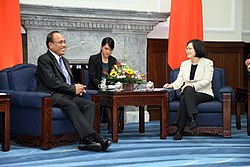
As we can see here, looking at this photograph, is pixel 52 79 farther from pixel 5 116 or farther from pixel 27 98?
pixel 5 116

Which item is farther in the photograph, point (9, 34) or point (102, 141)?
point (9, 34)

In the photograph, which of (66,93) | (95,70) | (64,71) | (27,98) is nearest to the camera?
(27,98)

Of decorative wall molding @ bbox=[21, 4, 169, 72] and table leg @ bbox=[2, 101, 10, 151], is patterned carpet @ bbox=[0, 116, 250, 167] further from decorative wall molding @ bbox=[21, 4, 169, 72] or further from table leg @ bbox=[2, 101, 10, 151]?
decorative wall molding @ bbox=[21, 4, 169, 72]

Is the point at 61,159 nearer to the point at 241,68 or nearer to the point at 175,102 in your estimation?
the point at 175,102

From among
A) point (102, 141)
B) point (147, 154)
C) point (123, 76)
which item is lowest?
point (147, 154)

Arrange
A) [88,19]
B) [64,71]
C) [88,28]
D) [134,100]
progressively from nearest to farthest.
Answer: [64,71] → [134,100] → [88,19] → [88,28]

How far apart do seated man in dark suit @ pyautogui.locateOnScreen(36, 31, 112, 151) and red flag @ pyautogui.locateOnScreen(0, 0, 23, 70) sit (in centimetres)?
67

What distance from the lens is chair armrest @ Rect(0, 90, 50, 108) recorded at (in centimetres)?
537

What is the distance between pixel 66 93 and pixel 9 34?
116 cm

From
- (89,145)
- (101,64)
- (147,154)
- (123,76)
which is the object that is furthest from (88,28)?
(147,154)

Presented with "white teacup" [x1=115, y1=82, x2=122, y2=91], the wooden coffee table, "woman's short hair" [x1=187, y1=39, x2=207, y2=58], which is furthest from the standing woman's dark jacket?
"woman's short hair" [x1=187, y1=39, x2=207, y2=58]

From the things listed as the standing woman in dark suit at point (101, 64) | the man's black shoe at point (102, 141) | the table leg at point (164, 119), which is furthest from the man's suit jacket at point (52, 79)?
the table leg at point (164, 119)

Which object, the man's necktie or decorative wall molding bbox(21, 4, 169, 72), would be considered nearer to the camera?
the man's necktie

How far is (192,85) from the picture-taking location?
6.49m
